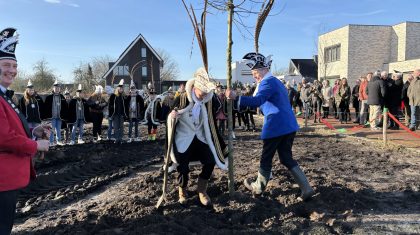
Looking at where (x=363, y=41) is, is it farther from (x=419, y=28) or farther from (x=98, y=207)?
(x=98, y=207)

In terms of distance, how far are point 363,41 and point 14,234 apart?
3199 centimetres

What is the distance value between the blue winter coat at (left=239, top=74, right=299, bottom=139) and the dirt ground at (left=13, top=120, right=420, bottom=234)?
98cm

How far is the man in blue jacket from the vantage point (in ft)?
16.9

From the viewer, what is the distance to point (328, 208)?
198 inches

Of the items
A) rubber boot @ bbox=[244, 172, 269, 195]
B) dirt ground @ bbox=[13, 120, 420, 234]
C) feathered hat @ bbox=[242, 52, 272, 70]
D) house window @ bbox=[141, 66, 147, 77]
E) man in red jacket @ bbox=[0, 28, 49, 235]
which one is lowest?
dirt ground @ bbox=[13, 120, 420, 234]

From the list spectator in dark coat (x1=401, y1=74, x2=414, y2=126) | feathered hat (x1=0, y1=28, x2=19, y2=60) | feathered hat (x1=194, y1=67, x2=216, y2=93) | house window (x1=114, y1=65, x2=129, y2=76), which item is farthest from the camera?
house window (x1=114, y1=65, x2=129, y2=76)

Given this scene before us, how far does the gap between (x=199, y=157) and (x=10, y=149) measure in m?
2.88

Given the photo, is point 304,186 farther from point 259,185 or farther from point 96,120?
point 96,120

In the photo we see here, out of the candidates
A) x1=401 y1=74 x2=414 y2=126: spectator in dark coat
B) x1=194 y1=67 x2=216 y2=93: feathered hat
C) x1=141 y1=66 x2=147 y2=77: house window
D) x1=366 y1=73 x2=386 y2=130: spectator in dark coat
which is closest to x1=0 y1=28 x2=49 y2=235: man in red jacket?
x1=194 y1=67 x2=216 y2=93: feathered hat

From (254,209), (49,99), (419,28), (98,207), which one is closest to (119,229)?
(98,207)

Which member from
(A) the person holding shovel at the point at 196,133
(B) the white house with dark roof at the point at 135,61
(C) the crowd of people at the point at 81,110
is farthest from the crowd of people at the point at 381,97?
(B) the white house with dark roof at the point at 135,61

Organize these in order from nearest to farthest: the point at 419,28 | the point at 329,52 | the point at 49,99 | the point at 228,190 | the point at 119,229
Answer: the point at 119,229
the point at 228,190
the point at 49,99
the point at 419,28
the point at 329,52

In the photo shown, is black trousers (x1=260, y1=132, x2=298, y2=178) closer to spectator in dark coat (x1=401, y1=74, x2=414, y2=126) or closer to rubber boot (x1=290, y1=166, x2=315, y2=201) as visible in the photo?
rubber boot (x1=290, y1=166, x2=315, y2=201)

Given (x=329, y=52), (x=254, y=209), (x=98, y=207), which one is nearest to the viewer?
(x=254, y=209)
